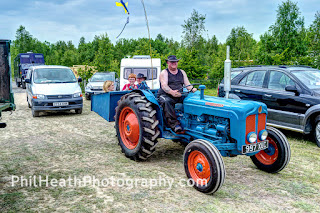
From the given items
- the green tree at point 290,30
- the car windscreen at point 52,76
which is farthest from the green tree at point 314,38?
the car windscreen at point 52,76

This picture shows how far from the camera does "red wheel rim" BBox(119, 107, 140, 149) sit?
19.0 ft

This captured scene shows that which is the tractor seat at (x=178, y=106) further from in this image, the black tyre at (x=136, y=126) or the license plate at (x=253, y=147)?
the license plate at (x=253, y=147)

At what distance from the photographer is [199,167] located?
4.41 meters

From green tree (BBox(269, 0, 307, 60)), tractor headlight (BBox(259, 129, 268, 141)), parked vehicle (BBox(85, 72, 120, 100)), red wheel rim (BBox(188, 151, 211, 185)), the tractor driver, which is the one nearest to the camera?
red wheel rim (BBox(188, 151, 211, 185))

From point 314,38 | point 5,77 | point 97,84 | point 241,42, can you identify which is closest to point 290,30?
point 314,38

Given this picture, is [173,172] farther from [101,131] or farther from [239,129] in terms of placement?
[101,131]

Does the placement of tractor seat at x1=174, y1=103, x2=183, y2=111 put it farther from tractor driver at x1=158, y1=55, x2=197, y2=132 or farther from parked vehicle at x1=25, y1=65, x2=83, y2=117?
parked vehicle at x1=25, y1=65, x2=83, y2=117

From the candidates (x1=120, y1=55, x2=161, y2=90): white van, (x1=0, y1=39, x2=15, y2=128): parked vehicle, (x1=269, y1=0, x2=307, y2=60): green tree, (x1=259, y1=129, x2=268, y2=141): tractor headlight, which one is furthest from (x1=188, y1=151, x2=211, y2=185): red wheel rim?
(x1=269, y1=0, x2=307, y2=60): green tree

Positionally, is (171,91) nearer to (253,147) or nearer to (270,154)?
(253,147)

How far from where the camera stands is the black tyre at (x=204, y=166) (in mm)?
4055

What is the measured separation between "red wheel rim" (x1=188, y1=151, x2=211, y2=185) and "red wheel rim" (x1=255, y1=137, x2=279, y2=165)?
144 cm

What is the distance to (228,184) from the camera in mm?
4656

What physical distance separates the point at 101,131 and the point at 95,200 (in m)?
4.65

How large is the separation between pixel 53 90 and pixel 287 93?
315 inches
